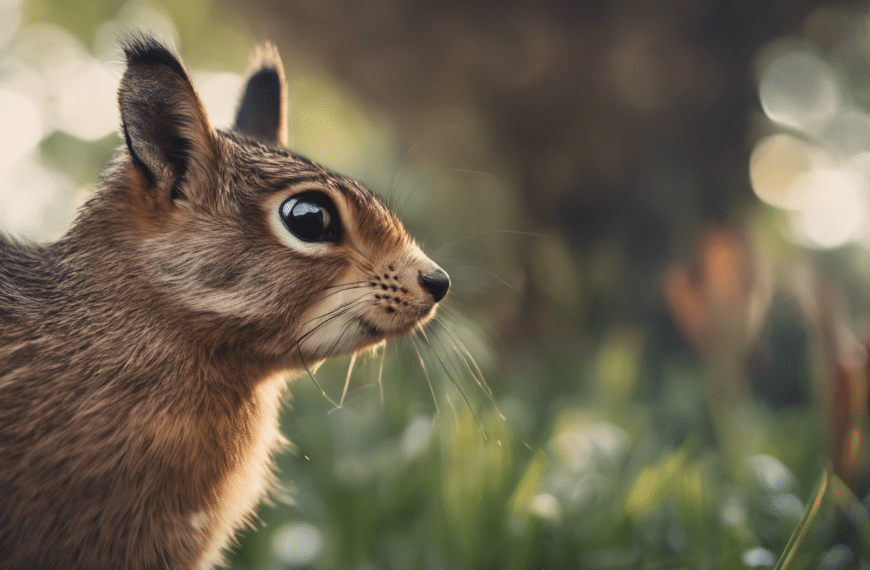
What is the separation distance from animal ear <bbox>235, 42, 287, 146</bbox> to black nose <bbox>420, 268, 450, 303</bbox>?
1.67 ft

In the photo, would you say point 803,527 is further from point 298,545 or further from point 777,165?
point 777,165

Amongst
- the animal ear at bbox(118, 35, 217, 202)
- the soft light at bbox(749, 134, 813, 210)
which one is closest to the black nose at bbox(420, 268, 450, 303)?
the animal ear at bbox(118, 35, 217, 202)

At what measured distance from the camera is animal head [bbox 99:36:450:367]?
1.00 m

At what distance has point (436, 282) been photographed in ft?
3.40

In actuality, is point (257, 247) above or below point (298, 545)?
above

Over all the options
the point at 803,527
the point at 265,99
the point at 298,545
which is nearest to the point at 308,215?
the point at 265,99

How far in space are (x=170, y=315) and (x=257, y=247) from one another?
0.19m

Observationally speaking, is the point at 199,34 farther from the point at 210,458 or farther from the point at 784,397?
the point at 784,397

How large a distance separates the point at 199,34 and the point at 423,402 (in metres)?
2.47

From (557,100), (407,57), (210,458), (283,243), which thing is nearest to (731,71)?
(557,100)

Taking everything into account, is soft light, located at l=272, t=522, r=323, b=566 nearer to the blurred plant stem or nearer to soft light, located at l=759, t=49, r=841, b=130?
the blurred plant stem

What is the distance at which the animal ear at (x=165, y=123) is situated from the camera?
0.94 metres

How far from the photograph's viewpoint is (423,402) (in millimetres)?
2117

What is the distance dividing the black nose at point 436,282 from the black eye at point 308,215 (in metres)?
0.19
